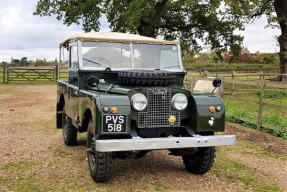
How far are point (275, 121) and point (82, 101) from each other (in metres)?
6.18

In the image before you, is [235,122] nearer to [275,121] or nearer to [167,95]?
[275,121]

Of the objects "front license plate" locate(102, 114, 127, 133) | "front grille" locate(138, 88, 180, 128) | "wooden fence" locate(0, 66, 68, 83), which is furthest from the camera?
"wooden fence" locate(0, 66, 68, 83)

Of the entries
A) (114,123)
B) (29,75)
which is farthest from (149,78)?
(29,75)

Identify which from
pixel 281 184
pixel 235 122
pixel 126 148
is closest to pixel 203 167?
pixel 281 184

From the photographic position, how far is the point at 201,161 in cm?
556

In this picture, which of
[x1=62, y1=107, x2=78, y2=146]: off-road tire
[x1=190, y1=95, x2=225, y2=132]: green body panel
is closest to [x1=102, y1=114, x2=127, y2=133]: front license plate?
[x1=190, y1=95, x2=225, y2=132]: green body panel

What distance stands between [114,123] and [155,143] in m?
0.62

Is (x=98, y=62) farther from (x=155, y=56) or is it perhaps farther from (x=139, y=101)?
(x=139, y=101)

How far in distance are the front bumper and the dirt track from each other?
72cm

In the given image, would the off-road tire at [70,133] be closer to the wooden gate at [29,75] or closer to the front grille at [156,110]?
the front grille at [156,110]

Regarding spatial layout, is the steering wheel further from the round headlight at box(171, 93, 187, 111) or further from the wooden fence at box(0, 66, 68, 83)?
the wooden fence at box(0, 66, 68, 83)

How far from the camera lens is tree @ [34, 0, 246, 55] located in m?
21.7

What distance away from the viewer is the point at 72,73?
684 cm

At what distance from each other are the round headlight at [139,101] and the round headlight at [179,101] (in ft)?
1.53
